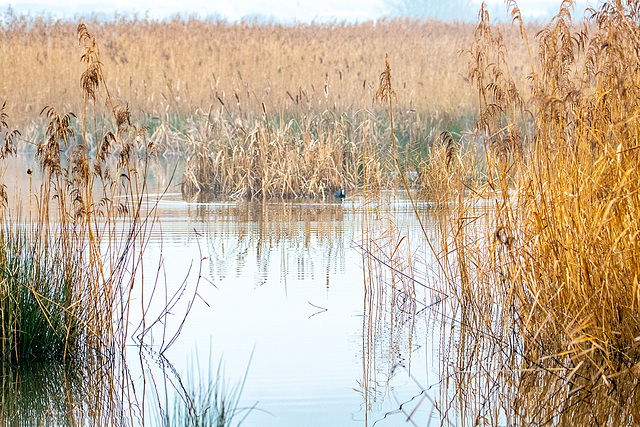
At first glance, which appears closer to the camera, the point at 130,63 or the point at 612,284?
the point at 612,284

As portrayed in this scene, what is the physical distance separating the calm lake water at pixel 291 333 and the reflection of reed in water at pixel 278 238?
0.7 inches

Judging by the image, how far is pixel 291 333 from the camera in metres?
3.73

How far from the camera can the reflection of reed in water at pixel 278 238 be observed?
522 cm

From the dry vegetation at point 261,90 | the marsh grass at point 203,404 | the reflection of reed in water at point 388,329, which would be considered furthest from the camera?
the dry vegetation at point 261,90

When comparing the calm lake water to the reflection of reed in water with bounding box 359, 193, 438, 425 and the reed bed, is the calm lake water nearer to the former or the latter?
the reflection of reed in water with bounding box 359, 193, 438, 425

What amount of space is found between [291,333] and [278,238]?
2.60 m

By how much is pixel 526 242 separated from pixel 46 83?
48.7 ft

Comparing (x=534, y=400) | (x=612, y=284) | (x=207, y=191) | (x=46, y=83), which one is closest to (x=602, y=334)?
(x=612, y=284)

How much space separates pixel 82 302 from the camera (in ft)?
11.3

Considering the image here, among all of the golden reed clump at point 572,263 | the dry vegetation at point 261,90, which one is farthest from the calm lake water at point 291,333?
the dry vegetation at point 261,90

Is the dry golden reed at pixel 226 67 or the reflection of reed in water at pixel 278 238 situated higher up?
the dry golden reed at pixel 226 67

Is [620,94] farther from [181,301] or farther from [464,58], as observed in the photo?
[464,58]

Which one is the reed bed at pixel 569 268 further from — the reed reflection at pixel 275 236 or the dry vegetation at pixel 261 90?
the dry vegetation at pixel 261 90

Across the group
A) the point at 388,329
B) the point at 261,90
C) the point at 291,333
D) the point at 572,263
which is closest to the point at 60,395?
the point at 291,333
